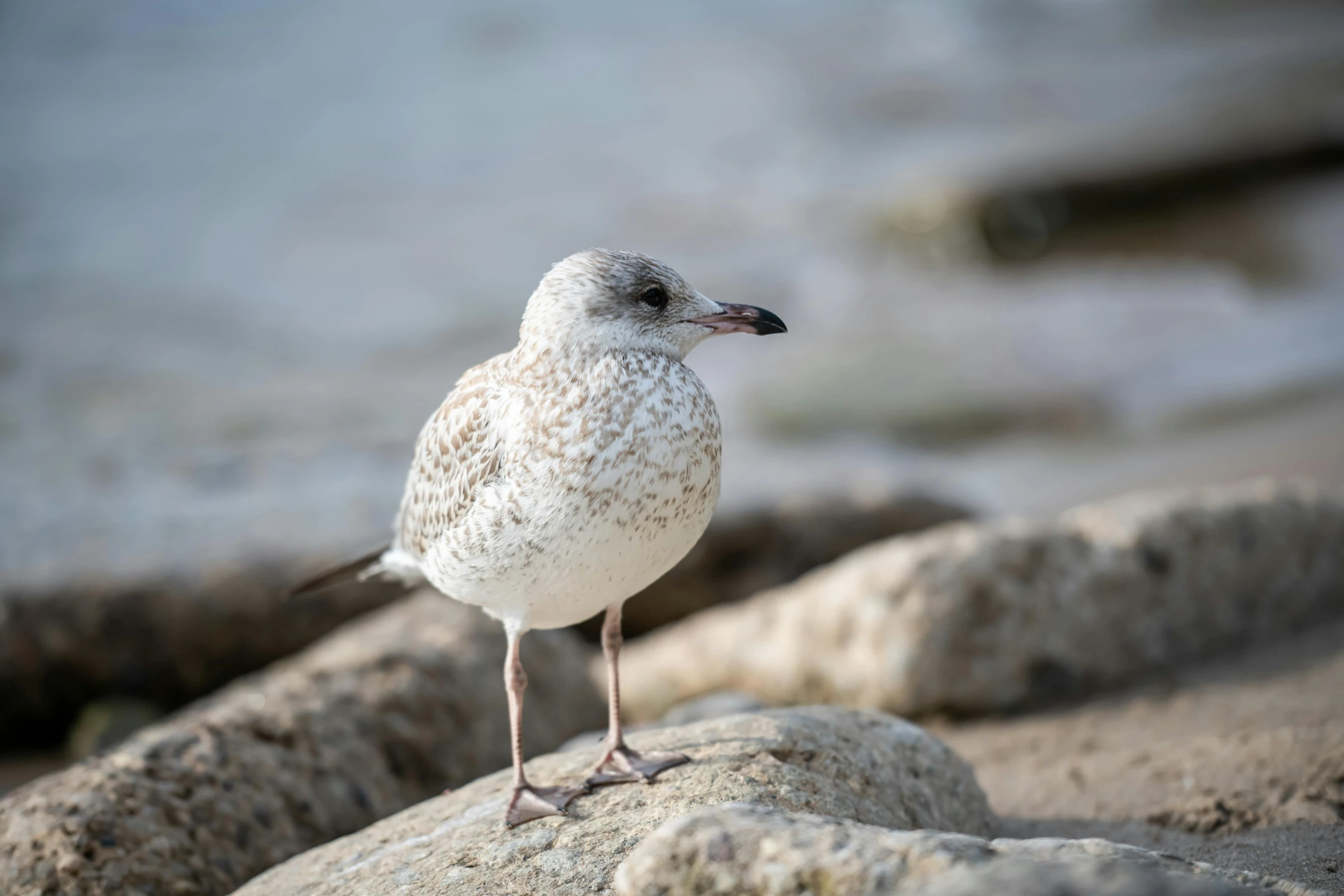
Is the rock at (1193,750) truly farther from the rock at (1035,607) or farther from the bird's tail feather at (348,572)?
the bird's tail feather at (348,572)

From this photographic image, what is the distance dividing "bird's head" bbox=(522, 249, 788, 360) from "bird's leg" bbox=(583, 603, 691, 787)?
0.88 meters

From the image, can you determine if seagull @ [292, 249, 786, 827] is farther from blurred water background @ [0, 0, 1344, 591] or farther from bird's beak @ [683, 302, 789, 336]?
blurred water background @ [0, 0, 1344, 591]

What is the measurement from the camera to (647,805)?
3.25 metres

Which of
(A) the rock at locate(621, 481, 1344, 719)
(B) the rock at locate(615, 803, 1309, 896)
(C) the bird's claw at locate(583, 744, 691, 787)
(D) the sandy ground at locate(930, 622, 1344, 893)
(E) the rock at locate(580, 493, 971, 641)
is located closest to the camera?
(B) the rock at locate(615, 803, 1309, 896)

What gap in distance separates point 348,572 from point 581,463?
1468 millimetres

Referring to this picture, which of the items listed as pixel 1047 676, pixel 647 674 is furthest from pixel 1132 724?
pixel 647 674

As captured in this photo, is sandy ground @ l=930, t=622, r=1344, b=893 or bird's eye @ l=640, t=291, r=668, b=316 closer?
bird's eye @ l=640, t=291, r=668, b=316

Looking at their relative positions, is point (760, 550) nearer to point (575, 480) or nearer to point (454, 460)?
point (454, 460)

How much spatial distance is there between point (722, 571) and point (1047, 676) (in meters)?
2.56

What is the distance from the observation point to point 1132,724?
5.02 meters

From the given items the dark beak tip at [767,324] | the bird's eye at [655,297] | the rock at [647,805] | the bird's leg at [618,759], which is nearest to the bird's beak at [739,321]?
the dark beak tip at [767,324]

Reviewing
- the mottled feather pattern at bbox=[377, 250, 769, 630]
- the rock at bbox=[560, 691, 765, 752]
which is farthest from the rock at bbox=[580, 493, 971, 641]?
the mottled feather pattern at bbox=[377, 250, 769, 630]

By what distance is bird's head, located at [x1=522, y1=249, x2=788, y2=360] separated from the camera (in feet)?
10.8

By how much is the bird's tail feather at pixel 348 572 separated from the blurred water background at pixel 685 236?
343 centimetres
